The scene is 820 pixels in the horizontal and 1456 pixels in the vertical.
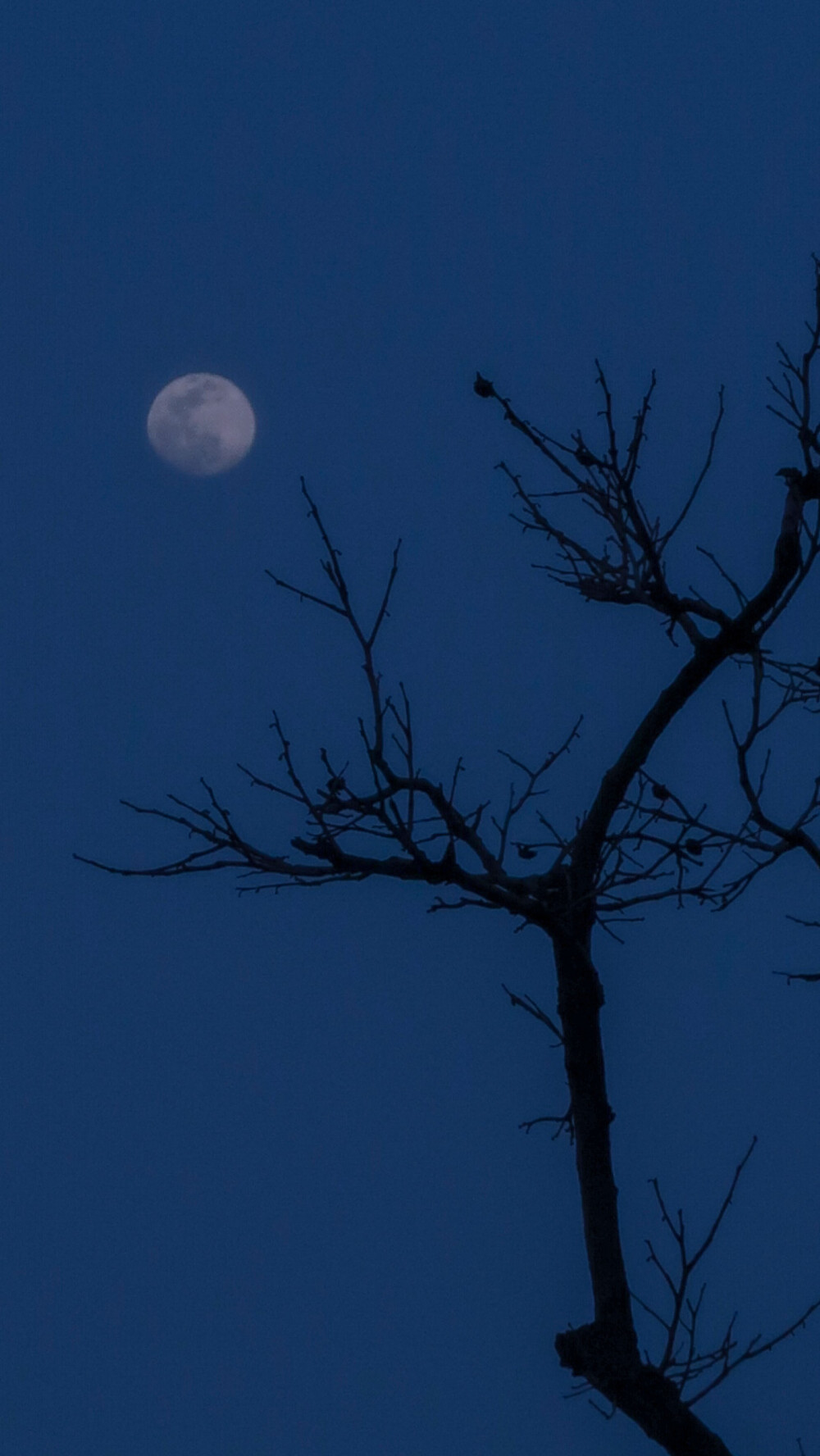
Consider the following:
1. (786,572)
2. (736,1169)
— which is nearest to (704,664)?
(786,572)

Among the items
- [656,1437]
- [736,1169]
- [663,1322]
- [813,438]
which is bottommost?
[656,1437]

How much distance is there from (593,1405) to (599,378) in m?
4.27

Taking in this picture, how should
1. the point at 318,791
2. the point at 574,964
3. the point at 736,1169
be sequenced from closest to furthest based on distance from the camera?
the point at 318,791
the point at 736,1169
the point at 574,964

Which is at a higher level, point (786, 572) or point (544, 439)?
point (544, 439)

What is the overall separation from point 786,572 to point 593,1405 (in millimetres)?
3580

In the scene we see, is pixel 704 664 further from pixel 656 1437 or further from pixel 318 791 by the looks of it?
pixel 656 1437

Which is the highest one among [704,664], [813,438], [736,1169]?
[813,438]

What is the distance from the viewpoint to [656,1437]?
16.8 ft

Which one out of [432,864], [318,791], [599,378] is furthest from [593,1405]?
[599,378]

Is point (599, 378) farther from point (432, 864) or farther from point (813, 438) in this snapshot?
point (432, 864)

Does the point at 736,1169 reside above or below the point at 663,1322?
above

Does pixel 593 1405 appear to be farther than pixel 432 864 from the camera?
Yes

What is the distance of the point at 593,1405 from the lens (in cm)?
568

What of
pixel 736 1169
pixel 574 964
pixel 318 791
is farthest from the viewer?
pixel 574 964
